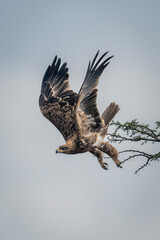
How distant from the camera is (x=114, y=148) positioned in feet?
34.8

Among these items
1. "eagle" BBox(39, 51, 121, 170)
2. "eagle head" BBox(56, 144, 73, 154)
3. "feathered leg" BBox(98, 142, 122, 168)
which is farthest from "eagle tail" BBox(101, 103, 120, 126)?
"eagle head" BBox(56, 144, 73, 154)

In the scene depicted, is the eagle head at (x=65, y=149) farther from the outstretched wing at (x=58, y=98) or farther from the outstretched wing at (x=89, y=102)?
the outstretched wing at (x=58, y=98)

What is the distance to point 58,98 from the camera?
12602 millimetres

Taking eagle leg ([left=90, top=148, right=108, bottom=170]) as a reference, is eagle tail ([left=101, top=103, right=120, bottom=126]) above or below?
above

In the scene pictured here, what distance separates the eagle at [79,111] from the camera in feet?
31.3

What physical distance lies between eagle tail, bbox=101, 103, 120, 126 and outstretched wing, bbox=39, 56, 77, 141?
942 mm

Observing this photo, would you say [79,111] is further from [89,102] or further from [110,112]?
[110,112]

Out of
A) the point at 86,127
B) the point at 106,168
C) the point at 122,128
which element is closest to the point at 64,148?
the point at 86,127

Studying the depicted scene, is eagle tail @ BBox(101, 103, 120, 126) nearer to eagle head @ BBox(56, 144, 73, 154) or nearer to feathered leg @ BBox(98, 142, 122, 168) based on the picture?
feathered leg @ BBox(98, 142, 122, 168)

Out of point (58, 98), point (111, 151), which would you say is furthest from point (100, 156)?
point (58, 98)

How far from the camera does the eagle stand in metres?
9.54

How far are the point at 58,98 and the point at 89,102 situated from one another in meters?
2.91

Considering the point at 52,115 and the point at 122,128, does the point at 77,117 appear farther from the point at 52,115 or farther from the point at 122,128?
the point at 52,115

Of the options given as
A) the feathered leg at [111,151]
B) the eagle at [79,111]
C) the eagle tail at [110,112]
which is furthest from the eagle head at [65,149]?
the eagle tail at [110,112]
